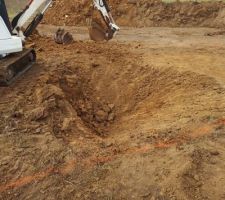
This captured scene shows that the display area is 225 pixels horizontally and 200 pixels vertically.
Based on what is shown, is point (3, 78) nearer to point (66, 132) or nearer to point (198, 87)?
point (66, 132)

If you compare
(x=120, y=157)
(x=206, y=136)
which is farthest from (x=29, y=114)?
(x=206, y=136)

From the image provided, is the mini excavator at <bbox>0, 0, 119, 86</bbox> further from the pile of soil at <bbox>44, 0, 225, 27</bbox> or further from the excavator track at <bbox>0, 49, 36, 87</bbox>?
the pile of soil at <bbox>44, 0, 225, 27</bbox>

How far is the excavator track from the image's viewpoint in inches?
289

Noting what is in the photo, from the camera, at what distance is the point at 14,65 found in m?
7.76

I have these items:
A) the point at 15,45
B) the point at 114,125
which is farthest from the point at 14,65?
the point at 114,125

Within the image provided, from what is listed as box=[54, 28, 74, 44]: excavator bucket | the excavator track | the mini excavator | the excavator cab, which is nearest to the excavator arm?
the mini excavator

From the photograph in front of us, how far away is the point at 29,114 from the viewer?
6.56 metres

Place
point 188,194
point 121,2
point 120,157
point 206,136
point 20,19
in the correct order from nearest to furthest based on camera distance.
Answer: point 188,194
point 120,157
point 206,136
point 20,19
point 121,2

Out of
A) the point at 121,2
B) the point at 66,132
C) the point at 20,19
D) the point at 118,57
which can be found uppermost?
the point at 20,19

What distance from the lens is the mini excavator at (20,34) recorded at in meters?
7.49

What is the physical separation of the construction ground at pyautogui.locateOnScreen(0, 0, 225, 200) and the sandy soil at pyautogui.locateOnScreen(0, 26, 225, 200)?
14mm

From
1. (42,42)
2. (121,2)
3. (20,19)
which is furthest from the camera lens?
(121,2)

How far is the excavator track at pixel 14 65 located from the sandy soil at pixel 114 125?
168 millimetres

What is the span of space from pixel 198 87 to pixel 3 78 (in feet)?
11.3
